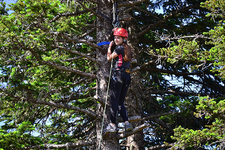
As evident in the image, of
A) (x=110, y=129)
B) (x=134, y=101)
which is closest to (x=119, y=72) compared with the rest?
(x=110, y=129)

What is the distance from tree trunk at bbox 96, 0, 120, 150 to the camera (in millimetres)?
6316

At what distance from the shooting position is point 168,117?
9.04 meters

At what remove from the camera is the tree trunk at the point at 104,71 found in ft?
20.7

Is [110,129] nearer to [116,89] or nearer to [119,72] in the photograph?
[116,89]

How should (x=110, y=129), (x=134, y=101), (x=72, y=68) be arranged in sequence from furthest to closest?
(x=134, y=101), (x=72, y=68), (x=110, y=129)

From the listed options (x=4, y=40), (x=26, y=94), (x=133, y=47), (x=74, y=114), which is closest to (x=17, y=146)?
(x=26, y=94)

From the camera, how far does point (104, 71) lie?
689 centimetres

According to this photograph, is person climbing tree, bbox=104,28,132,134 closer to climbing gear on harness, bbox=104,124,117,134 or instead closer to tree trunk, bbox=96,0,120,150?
climbing gear on harness, bbox=104,124,117,134

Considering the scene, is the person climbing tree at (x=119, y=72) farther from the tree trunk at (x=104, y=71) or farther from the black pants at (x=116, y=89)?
the tree trunk at (x=104, y=71)

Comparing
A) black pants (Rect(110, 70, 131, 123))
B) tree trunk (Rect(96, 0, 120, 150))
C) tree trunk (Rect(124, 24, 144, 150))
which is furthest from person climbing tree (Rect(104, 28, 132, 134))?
tree trunk (Rect(124, 24, 144, 150))

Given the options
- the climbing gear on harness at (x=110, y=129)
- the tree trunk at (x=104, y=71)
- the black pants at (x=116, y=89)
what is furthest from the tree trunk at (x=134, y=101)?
the climbing gear on harness at (x=110, y=129)

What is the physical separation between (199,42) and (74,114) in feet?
17.3

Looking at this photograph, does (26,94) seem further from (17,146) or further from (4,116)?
(4,116)

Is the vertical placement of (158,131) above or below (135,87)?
below
